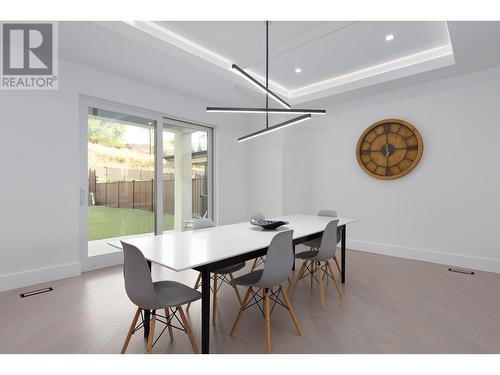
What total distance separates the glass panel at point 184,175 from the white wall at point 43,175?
4.09 ft

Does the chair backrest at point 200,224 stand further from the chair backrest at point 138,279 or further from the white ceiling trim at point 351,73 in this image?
the white ceiling trim at point 351,73

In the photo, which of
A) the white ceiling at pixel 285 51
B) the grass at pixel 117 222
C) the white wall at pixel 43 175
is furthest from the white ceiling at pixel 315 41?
the grass at pixel 117 222

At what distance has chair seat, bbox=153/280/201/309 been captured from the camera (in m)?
1.76

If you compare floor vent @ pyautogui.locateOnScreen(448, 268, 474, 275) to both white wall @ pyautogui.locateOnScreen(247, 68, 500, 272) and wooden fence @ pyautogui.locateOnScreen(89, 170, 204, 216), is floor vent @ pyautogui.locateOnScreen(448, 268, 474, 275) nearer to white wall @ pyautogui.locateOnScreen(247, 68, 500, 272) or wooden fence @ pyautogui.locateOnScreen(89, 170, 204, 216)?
white wall @ pyautogui.locateOnScreen(247, 68, 500, 272)

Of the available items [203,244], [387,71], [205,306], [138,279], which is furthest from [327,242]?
[387,71]

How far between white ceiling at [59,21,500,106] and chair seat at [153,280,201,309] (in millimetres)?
2653

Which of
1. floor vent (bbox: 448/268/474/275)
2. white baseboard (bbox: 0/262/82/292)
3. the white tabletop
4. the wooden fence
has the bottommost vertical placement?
floor vent (bbox: 448/268/474/275)

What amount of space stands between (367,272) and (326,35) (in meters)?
3.14

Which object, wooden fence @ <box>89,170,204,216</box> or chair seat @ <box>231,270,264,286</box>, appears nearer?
chair seat @ <box>231,270,264,286</box>

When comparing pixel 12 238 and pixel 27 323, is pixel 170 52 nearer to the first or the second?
pixel 12 238

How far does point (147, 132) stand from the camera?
177 inches

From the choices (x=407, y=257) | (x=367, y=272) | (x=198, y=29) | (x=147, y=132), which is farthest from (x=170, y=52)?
(x=407, y=257)

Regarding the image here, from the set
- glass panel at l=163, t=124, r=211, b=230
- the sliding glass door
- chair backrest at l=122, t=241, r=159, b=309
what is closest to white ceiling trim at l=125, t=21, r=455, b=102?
the sliding glass door

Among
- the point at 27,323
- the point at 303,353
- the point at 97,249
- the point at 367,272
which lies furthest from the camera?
the point at 97,249
